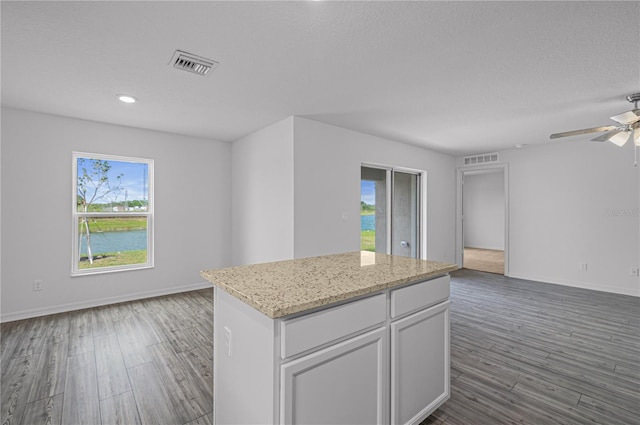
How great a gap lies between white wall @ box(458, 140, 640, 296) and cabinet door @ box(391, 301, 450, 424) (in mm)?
4706

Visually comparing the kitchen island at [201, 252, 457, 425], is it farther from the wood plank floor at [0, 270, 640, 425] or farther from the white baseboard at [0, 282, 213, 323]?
the white baseboard at [0, 282, 213, 323]

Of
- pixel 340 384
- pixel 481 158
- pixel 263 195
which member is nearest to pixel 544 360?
pixel 340 384

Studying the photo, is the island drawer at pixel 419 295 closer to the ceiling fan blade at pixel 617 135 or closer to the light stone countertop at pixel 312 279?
the light stone countertop at pixel 312 279

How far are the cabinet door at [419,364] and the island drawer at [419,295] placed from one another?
47 millimetres

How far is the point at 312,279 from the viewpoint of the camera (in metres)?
1.58

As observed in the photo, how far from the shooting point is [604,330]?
3.19 m

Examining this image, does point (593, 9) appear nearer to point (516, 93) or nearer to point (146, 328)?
point (516, 93)

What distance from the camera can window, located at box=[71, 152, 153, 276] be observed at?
397 centimetres

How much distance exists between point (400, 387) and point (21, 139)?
4842 mm

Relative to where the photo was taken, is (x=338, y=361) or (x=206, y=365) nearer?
(x=338, y=361)

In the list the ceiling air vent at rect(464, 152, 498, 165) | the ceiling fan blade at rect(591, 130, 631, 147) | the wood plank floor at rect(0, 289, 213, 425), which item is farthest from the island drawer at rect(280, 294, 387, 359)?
Answer: the ceiling air vent at rect(464, 152, 498, 165)

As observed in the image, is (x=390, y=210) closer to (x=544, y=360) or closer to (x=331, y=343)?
(x=544, y=360)

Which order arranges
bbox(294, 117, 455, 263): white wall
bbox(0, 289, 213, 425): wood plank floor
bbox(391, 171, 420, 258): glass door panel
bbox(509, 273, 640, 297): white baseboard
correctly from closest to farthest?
1. bbox(0, 289, 213, 425): wood plank floor
2. bbox(294, 117, 455, 263): white wall
3. bbox(509, 273, 640, 297): white baseboard
4. bbox(391, 171, 420, 258): glass door panel

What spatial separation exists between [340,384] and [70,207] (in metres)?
4.31
